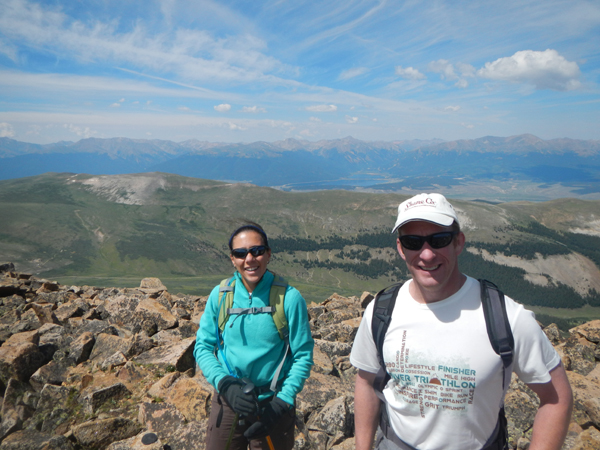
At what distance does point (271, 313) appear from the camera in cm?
590

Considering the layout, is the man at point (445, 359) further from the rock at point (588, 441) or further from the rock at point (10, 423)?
the rock at point (10, 423)

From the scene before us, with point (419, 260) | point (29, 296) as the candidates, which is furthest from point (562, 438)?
point (29, 296)

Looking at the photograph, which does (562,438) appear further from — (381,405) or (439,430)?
(381,405)

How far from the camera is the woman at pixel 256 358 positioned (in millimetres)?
5758

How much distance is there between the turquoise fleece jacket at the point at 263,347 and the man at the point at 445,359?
1.40m

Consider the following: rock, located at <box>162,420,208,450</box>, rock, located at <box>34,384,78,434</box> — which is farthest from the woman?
rock, located at <box>34,384,78,434</box>

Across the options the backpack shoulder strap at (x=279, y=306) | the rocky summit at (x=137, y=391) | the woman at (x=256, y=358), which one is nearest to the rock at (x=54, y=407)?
the rocky summit at (x=137, y=391)

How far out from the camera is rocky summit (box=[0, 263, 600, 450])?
8.02 meters

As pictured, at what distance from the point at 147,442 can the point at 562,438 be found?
7271 mm

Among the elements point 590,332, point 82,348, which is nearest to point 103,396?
point 82,348

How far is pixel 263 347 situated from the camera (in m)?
5.84

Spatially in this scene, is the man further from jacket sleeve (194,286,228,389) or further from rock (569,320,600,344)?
rock (569,320,600,344)

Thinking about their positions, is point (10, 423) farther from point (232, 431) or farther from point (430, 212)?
point (430, 212)

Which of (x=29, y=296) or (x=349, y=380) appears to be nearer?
(x=349, y=380)
